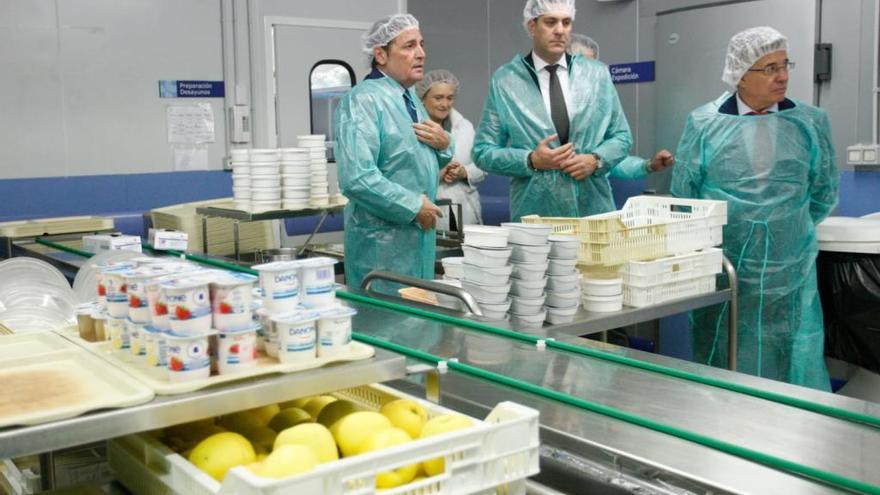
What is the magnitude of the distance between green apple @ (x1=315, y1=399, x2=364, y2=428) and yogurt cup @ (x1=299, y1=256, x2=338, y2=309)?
192mm

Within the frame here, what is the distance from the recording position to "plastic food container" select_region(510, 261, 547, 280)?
265cm

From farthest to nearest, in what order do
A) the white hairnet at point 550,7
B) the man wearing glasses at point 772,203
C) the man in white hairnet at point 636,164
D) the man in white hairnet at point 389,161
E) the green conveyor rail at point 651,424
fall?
the man in white hairnet at point 636,164 < the white hairnet at point 550,7 < the man wearing glasses at point 772,203 < the man in white hairnet at point 389,161 < the green conveyor rail at point 651,424

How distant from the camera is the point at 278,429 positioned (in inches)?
64.7

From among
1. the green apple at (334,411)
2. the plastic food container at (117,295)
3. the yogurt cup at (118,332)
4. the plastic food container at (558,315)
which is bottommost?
the plastic food container at (558,315)

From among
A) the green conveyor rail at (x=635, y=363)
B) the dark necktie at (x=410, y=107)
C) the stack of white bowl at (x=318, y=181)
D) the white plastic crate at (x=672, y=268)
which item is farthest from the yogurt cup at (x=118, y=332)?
the stack of white bowl at (x=318, y=181)

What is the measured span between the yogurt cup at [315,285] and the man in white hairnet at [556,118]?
2443 millimetres

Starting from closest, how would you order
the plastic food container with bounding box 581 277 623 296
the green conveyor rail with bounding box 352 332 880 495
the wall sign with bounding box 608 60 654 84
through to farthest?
1. the green conveyor rail with bounding box 352 332 880 495
2. the plastic food container with bounding box 581 277 623 296
3. the wall sign with bounding box 608 60 654 84

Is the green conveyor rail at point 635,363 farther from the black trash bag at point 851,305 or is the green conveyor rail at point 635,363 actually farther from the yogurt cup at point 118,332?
the black trash bag at point 851,305

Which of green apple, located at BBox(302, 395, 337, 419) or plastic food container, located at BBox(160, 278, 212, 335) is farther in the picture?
green apple, located at BBox(302, 395, 337, 419)

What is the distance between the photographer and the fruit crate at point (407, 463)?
3.99ft

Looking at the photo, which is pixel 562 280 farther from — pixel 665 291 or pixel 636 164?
pixel 636 164

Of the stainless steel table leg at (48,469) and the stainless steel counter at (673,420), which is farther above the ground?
the stainless steel counter at (673,420)

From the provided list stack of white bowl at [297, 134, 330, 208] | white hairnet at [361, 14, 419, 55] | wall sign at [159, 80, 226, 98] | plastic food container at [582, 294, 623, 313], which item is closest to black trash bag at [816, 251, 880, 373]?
plastic food container at [582, 294, 623, 313]

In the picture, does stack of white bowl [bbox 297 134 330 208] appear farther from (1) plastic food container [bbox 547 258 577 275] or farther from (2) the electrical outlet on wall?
(2) the electrical outlet on wall
